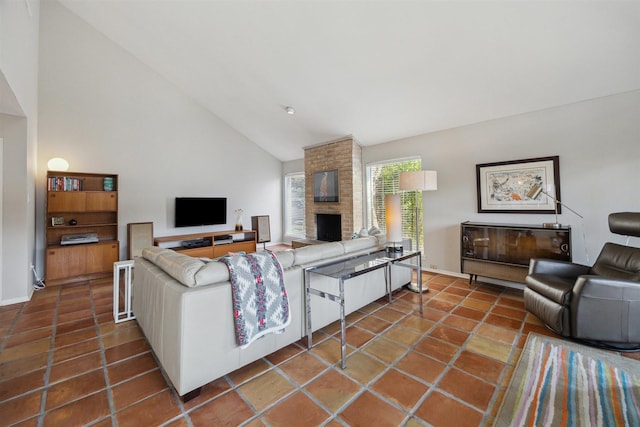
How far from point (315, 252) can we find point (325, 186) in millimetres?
3178

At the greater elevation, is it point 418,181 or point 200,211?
point 418,181

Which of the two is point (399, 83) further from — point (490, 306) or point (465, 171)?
point (490, 306)

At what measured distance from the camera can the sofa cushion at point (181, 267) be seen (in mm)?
1701

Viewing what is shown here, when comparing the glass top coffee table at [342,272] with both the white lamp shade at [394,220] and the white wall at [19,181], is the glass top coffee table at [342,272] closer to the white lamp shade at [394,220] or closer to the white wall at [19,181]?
the white lamp shade at [394,220]

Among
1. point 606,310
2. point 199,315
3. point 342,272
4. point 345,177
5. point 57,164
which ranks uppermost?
point 57,164

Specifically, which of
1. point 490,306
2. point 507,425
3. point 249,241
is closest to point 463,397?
point 507,425

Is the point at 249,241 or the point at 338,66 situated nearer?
the point at 338,66

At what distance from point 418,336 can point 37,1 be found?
6371 mm

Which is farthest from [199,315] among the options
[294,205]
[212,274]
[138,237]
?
[294,205]

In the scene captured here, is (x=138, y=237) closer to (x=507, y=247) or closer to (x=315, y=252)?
(x=315, y=252)

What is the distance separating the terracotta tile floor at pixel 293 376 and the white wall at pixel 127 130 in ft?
8.39

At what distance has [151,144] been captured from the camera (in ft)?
16.6

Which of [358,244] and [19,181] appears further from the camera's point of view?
[19,181]

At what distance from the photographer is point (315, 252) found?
2488mm
